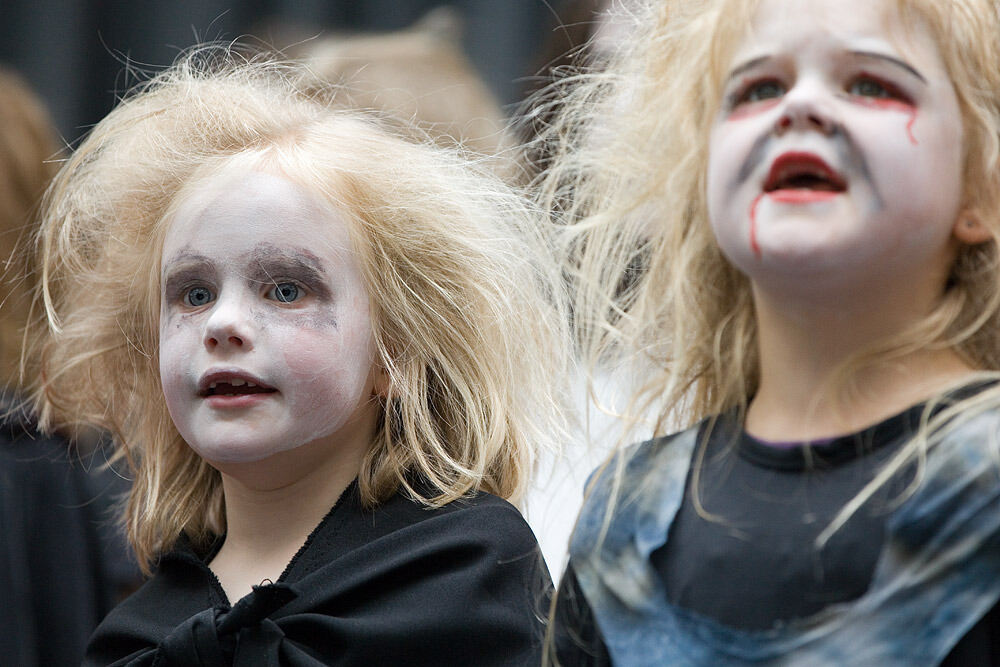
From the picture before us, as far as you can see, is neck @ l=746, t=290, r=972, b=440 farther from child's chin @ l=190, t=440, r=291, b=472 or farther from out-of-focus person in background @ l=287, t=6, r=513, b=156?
out-of-focus person in background @ l=287, t=6, r=513, b=156

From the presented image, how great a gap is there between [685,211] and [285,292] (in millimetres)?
607

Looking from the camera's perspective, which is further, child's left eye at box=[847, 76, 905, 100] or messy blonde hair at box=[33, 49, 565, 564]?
messy blonde hair at box=[33, 49, 565, 564]

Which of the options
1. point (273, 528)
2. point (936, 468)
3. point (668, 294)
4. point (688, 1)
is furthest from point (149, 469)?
point (936, 468)

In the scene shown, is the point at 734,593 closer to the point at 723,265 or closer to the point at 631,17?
the point at 723,265

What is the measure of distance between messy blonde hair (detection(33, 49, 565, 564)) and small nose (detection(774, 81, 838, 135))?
2.47ft

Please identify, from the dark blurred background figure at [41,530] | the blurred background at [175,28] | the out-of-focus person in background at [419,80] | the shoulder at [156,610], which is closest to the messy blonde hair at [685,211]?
the shoulder at [156,610]

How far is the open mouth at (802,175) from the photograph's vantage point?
1.37m

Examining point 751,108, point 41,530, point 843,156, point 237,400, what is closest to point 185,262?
point 237,400

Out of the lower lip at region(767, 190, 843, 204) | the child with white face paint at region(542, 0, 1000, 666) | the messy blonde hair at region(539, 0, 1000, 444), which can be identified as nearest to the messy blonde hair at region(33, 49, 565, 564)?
the messy blonde hair at region(539, 0, 1000, 444)

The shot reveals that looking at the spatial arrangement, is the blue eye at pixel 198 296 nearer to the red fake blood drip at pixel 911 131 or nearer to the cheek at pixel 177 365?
the cheek at pixel 177 365

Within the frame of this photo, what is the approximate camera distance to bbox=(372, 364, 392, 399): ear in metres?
2.05

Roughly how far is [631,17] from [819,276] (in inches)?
22.8

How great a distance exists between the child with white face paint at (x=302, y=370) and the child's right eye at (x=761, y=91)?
0.72 metres

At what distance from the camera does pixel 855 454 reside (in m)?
1.39
